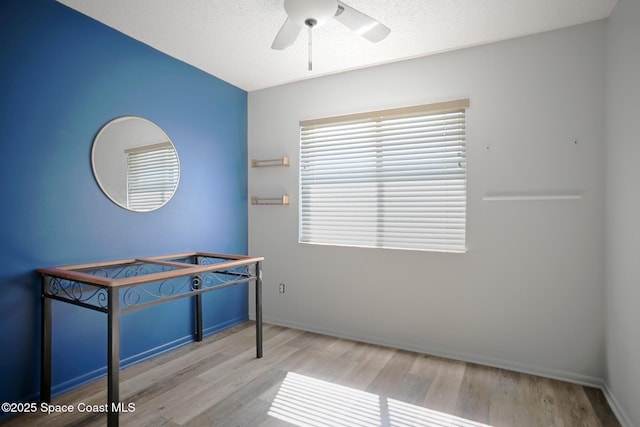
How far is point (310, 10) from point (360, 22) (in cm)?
30

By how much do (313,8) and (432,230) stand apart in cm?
192

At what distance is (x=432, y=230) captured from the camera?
295 cm

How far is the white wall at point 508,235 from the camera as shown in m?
2.40

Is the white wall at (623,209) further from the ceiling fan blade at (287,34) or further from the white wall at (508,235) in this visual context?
the ceiling fan blade at (287,34)

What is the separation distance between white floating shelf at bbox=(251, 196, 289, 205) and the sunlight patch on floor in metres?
1.77

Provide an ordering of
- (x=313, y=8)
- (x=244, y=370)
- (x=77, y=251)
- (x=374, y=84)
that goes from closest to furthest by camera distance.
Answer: (x=313, y=8), (x=77, y=251), (x=244, y=370), (x=374, y=84)

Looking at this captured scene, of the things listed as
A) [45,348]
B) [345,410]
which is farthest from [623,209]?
[45,348]

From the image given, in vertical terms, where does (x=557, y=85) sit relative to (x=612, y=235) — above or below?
above

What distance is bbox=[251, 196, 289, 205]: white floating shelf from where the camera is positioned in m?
3.57

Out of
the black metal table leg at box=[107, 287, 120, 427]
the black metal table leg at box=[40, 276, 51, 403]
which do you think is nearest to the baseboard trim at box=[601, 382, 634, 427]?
the black metal table leg at box=[107, 287, 120, 427]

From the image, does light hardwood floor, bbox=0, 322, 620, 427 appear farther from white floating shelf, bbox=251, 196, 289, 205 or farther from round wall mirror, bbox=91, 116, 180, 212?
white floating shelf, bbox=251, 196, 289, 205


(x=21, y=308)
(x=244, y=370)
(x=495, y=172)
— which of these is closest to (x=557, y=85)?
(x=495, y=172)

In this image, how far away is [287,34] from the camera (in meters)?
2.14

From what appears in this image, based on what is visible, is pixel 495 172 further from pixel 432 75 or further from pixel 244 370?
pixel 244 370
